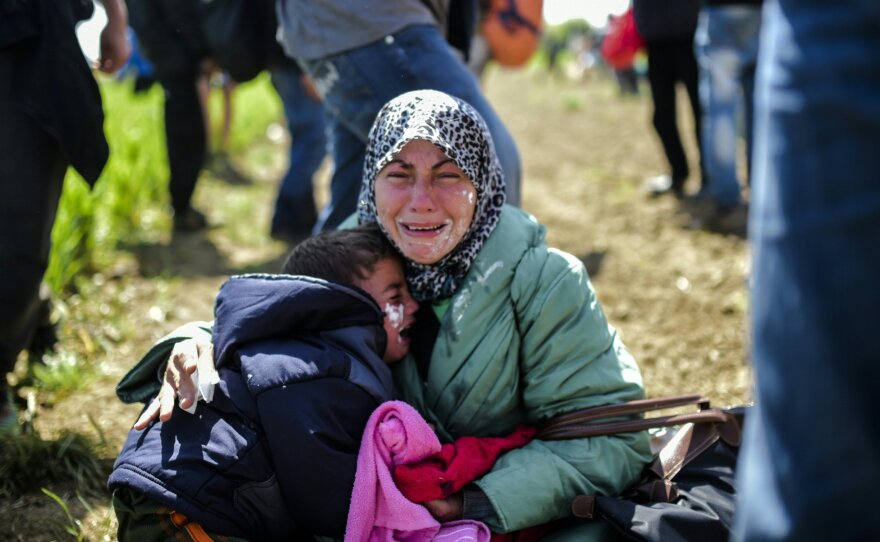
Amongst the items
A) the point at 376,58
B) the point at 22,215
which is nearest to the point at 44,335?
the point at 22,215

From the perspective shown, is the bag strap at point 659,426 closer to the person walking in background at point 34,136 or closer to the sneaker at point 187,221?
the person walking in background at point 34,136

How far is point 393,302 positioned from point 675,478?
2.58 ft

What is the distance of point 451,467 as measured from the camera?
1996mm

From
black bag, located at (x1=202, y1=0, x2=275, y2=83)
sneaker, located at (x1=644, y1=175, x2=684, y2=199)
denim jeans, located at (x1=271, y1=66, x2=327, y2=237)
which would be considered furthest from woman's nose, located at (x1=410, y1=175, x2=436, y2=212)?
sneaker, located at (x1=644, y1=175, x2=684, y2=199)

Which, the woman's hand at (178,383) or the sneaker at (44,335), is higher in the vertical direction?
the woman's hand at (178,383)

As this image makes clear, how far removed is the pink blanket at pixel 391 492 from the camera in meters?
1.90

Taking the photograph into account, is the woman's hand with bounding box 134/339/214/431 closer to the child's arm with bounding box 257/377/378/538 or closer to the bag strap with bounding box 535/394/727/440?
the child's arm with bounding box 257/377/378/538

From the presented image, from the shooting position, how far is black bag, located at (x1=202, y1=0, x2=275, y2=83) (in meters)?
4.72

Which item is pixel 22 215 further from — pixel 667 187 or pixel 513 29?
pixel 667 187

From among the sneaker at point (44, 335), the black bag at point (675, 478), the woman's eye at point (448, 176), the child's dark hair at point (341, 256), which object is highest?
the woman's eye at point (448, 176)

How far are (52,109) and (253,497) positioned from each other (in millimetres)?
1361

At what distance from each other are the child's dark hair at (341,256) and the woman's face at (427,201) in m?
0.07

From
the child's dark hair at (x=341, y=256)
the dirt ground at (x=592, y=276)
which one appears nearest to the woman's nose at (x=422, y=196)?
the child's dark hair at (x=341, y=256)

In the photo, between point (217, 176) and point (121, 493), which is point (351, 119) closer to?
point (121, 493)
